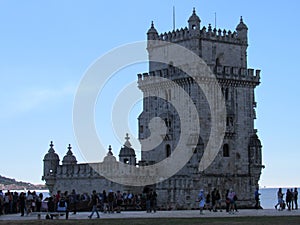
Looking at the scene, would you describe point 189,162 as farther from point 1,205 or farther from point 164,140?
point 1,205

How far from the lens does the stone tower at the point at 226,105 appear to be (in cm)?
7250

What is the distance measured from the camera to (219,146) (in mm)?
73000

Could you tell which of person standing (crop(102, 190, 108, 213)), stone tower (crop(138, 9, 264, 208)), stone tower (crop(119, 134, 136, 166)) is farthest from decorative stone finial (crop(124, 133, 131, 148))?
person standing (crop(102, 190, 108, 213))

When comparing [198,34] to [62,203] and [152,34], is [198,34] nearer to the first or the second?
[152,34]

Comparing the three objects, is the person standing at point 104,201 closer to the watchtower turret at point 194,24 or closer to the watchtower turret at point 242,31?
the watchtower turret at point 194,24

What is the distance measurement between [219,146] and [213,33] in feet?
31.0

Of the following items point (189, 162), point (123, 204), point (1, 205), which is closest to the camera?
point (1, 205)

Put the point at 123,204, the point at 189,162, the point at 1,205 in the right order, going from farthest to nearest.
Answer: the point at 189,162
the point at 123,204
the point at 1,205

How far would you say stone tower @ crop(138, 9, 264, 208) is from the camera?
72500 mm

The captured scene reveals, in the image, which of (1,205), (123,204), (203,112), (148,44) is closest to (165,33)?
(148,44)

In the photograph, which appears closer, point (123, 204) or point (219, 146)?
point (123, 204)

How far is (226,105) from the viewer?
7406cm

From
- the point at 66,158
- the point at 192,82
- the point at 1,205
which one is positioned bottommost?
the point at 1,205

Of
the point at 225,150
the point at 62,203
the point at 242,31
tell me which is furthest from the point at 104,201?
the point at 242,31
